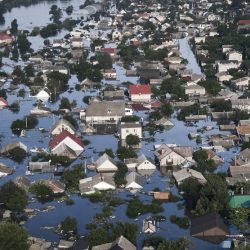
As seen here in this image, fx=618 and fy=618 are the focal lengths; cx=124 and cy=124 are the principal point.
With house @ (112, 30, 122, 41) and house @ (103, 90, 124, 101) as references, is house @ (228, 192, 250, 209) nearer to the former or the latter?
house @ (103, 90, 124, 101)

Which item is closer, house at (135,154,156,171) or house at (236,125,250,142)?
house at (135,154,156,171)

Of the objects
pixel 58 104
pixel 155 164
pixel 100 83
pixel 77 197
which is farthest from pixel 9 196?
pixel 100 83

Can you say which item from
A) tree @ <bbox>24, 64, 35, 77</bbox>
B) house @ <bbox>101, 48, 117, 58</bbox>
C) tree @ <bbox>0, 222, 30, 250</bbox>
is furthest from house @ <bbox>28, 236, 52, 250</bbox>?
house @ <bbox>101, 48, 117, 58</bbox>

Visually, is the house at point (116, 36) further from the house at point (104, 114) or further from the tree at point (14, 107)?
the house at point (104, 114)

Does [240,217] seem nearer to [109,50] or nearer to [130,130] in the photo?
[130,130]

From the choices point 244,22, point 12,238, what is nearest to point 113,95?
point 12,238

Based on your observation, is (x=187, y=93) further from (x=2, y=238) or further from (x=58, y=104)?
(x=2, y=238)
